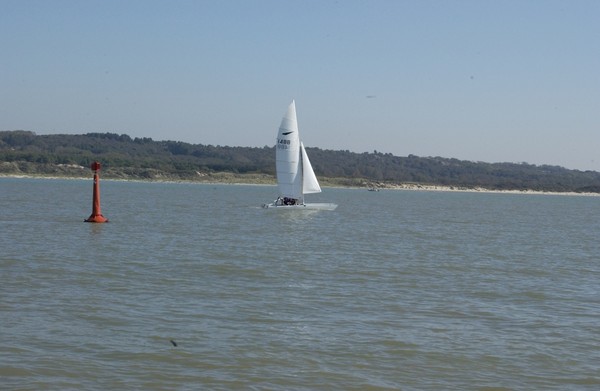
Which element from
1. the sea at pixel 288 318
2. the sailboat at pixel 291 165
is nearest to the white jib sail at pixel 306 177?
the sailboat at pixel 291 165

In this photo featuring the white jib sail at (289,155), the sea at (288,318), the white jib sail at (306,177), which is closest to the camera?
the sea at (288,318)

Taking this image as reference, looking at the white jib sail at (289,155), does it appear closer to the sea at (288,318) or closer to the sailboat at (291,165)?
the sailboat at (291,165)

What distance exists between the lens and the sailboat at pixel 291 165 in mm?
59719

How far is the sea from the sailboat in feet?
91.6

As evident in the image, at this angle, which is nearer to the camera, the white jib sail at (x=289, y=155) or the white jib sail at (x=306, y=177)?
the white jib sail at (x=289, y=155)

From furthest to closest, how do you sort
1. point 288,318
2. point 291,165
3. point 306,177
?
point 306,177
point 291,165
point 288,318

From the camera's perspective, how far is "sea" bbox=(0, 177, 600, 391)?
12.0 m

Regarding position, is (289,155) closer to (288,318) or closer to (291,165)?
(291,165)

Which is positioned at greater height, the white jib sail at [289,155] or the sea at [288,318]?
the white jib sail at [289,155]

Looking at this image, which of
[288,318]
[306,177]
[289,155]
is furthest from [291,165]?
[288,318]

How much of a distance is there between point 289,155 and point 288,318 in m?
44.4

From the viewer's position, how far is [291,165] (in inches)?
2363

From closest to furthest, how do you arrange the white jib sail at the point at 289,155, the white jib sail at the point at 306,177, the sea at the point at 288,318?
the sea at the point at 288,318
the white jib sail at the point at 289,155
the white jib sail at the point at 306,177

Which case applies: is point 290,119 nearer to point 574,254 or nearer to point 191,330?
point 574,254
